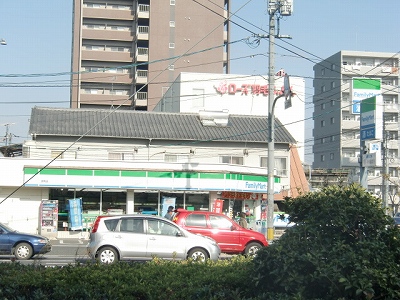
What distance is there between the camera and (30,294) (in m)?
7.10

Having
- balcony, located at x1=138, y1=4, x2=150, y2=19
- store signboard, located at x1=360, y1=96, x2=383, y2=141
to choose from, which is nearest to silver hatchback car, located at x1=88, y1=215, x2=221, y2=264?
store signboard, located at x1=360, y1=96, x2=383, y2=141

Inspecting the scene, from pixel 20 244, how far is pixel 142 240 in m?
4.98

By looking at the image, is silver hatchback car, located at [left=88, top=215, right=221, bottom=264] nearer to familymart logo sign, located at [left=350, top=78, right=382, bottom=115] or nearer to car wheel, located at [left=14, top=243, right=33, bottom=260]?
car wheel, located at [left=14, top=243, right=33, bottom=260]

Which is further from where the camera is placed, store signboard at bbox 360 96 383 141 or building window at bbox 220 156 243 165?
building window at bbox 220 156 243 165

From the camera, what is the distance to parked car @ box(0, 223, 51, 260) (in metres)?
20.1

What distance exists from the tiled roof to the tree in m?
32.4

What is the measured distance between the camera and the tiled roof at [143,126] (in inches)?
1523

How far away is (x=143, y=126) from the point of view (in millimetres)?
40625

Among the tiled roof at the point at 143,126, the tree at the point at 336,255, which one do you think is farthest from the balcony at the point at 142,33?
the tree at the point at 336,255

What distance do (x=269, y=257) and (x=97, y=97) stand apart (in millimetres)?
70209

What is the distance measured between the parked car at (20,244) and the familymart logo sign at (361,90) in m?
15.3

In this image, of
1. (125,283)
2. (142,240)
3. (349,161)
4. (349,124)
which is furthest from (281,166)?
(125,283)

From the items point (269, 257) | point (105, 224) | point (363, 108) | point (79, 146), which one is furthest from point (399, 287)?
point (79, 146)

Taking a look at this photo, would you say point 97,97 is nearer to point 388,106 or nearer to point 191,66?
point 191,66
